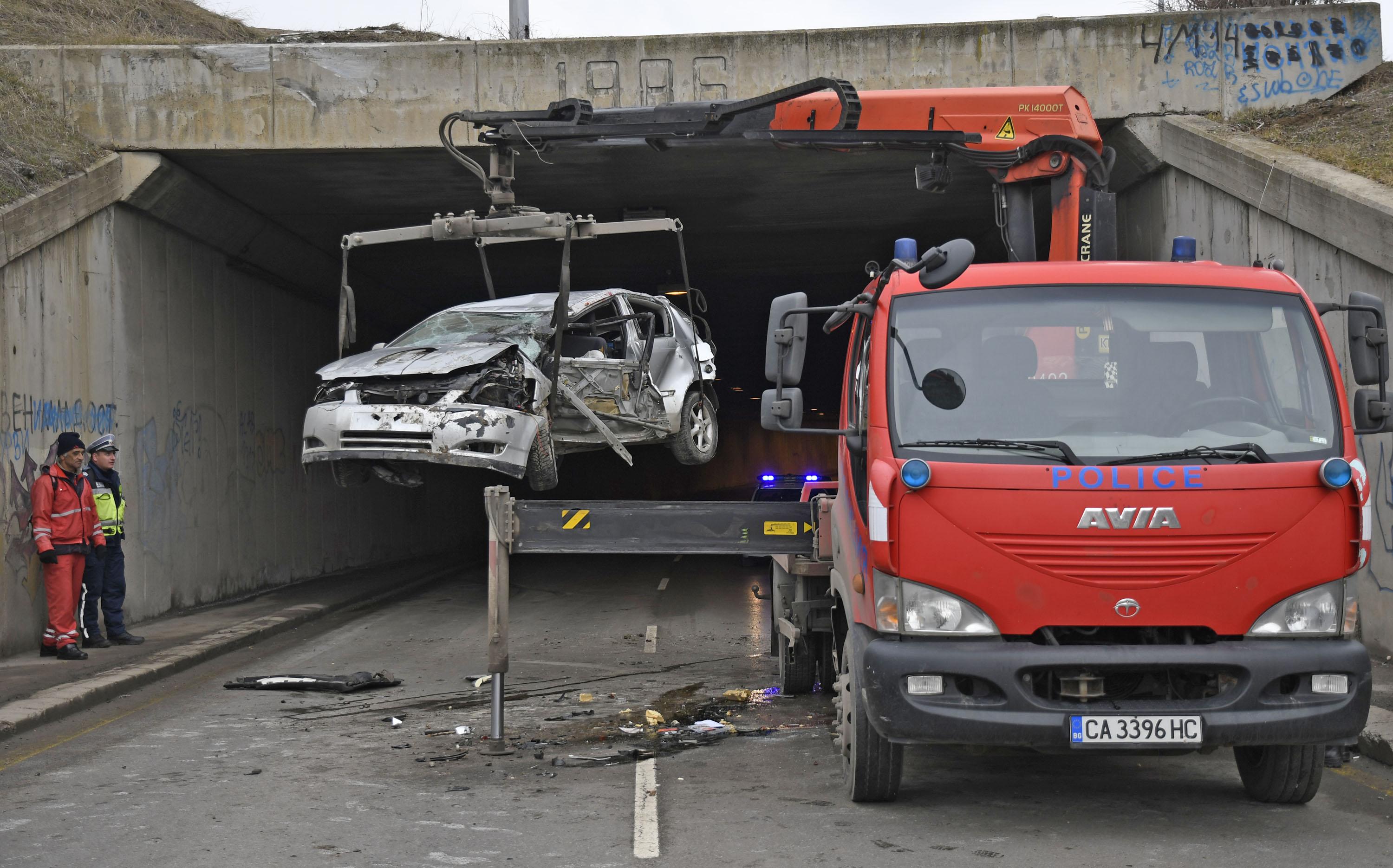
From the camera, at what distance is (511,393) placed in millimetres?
10609

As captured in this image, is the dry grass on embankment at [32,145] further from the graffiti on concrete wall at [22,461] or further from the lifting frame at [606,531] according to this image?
the lifting frame at [606,531]

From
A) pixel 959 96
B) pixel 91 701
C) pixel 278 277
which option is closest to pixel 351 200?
pixel 278 277

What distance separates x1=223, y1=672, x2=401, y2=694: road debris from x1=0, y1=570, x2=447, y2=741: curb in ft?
2.76

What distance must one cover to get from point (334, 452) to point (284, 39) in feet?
31.6

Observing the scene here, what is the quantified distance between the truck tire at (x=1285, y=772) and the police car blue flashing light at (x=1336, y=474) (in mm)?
1265

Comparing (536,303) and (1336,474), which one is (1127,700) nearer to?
(1336,474)

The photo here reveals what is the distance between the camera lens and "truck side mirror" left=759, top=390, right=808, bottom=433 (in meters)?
6.09

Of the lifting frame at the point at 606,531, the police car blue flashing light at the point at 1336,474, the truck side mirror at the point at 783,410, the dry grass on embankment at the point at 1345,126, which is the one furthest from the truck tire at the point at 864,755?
the dry grass on embankment at the point at 1345,126

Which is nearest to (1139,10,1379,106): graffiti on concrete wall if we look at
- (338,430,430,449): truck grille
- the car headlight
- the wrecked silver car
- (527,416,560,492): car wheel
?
the wrecked silver car

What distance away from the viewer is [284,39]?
17.7 metres

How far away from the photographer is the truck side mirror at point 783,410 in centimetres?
609

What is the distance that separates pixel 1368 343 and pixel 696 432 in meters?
7.35

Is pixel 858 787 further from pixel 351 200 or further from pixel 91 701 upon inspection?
pixel 351 200

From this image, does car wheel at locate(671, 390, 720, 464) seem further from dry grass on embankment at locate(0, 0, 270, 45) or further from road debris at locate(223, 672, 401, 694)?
dry grass on embankment at locate(0, 0, 270, 45)
